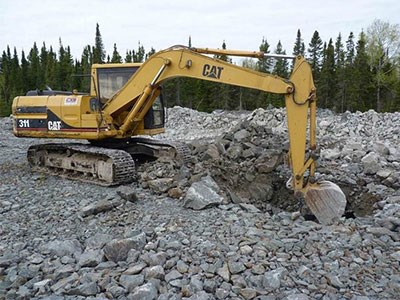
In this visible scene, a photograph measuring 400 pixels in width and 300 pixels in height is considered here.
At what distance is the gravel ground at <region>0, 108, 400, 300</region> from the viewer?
3904 millimetres

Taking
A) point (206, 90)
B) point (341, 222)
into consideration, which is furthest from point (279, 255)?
point (206, 90)

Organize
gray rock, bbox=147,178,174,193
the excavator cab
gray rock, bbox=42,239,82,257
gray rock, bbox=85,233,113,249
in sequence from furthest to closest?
1. the excavator cab
2. gray rock, bbox=147,178,174,193
3. gray rock, bbox=85,233,113,249
4. gray rock, bbox=42,239,82,257

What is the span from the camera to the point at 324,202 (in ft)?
19.0

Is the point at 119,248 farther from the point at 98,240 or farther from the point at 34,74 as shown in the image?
the point at 34,74

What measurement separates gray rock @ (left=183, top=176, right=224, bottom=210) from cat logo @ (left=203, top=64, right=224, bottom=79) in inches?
77.7

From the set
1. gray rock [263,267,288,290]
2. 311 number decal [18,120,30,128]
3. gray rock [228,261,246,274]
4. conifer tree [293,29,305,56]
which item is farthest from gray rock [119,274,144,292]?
conifer tree [293,29,305,56]

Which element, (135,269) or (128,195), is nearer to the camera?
(135,269)

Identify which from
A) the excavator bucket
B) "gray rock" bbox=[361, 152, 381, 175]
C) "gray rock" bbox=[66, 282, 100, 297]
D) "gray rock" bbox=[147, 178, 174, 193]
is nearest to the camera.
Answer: "gray rock" bbox=[66, 282, 100, 297]

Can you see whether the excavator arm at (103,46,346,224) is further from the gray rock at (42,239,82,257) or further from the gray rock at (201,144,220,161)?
the gray rock at (42,239,82,257)

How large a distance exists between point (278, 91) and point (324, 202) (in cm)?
185

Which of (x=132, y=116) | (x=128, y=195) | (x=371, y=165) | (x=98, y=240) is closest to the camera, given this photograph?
(x=98, y=240)

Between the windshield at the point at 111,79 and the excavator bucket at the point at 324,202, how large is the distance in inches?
183

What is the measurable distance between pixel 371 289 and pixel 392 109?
40.7m

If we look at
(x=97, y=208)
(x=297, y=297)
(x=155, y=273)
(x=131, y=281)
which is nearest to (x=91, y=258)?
(x=131, y=281)
